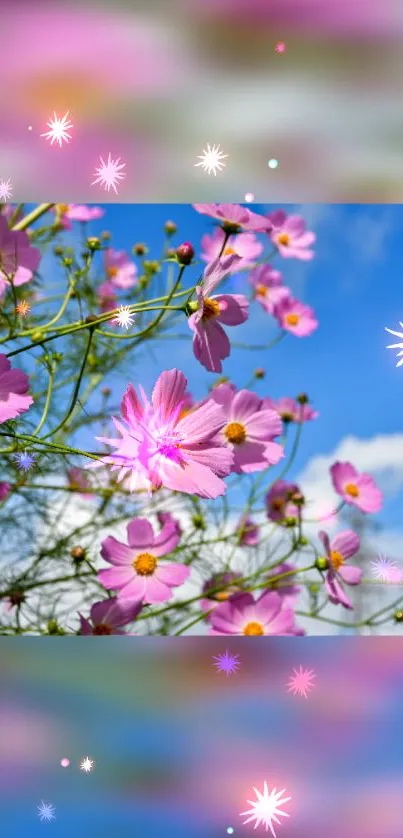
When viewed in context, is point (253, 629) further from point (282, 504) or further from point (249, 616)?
point (282, 504)

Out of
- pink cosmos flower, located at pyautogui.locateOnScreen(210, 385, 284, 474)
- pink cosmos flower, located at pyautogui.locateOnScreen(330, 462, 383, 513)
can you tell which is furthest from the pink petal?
pink cosmos flower, located at pyautogui.locateOnScreen(330, 462, 383, 513)

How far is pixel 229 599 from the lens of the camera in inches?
23.3

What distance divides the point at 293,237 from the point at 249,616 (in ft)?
1.40

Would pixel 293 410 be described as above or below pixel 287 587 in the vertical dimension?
above

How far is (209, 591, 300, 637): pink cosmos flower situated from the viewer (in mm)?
591

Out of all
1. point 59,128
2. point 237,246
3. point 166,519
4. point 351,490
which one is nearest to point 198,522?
point 166,519

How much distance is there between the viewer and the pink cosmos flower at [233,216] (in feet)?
1.55

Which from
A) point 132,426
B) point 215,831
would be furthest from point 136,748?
point 132,426

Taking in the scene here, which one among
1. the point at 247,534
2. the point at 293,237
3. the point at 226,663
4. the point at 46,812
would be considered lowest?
the point at 46,812

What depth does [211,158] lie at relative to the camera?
0.52m

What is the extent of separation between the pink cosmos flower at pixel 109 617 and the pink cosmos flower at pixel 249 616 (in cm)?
9

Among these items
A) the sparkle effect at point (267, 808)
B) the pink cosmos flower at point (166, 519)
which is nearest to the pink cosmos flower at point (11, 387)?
the sparkle effect at point (267, 808)

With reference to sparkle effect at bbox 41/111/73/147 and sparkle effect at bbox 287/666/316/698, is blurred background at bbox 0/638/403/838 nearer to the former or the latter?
sparkle effect at bbox 287/666/316/698

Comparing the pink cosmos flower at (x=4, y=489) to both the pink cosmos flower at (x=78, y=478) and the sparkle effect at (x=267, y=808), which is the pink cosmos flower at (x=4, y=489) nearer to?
the pink cosmos flower at (x=78, y=478)
